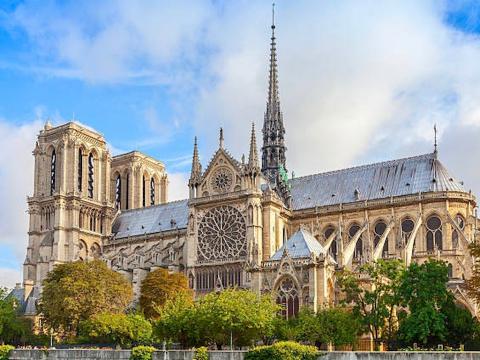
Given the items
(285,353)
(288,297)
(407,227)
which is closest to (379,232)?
(407,227)

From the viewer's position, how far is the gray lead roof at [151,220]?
8893 centimetres

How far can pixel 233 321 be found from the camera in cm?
4750

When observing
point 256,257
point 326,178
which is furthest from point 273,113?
point 256,257

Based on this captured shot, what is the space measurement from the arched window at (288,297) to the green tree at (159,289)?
42.6 ft

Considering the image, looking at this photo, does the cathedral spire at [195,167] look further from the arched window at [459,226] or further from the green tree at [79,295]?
the arched window at [459,226]

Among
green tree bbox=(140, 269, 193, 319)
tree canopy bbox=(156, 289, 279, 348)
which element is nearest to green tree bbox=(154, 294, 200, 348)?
tree canopy bbox=(156, 289, 279, 348)

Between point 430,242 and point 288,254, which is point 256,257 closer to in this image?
point 288,254

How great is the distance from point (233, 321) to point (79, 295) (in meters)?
21.0

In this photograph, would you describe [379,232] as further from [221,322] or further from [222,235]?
[221,322]

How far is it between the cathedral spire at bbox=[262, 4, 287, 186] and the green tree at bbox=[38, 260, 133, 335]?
2211cm

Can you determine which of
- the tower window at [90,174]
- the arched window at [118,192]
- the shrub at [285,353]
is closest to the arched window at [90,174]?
the tower window at [90,174]

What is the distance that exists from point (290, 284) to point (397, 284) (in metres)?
11.2

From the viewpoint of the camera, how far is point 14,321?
70688 millimetres

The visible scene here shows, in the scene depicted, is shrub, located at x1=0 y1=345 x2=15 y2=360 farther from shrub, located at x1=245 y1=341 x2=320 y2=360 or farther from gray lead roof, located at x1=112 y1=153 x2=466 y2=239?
gray lead roof, located at x1=112 y1=153 x2=466 y2=239
